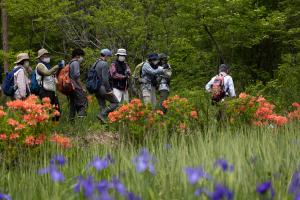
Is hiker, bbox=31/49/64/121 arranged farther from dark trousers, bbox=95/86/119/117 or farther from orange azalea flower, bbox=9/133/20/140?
orange azalea flower, bbox=9/133/20/140

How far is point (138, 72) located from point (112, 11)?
3179 millimetres

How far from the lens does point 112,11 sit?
1212 centimetres

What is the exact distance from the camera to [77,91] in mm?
8766

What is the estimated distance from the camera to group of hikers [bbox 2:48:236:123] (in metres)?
7.90

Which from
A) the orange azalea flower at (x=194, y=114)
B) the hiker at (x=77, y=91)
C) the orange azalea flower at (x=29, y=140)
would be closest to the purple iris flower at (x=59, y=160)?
the orange azalea flower at (x=29, y=140)

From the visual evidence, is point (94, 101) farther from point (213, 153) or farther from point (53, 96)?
point (213, 153)

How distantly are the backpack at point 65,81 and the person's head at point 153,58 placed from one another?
1.58 meters

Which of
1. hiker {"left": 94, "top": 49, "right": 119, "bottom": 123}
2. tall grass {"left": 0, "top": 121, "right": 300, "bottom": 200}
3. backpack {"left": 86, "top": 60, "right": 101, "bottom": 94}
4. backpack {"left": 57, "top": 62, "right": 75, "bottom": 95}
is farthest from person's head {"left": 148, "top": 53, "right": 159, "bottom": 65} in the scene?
tall grass {"left": 0, "top": 121, "right": 300, "bottom": 200}

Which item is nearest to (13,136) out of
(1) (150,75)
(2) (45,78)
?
(2) (45,78)

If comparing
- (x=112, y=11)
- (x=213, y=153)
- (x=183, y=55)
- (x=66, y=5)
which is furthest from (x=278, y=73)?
(x=213, y=153)

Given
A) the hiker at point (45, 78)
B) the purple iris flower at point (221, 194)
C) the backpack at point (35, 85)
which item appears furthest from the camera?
the backpack at point (35, 85)

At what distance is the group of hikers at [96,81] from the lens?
25.9ft

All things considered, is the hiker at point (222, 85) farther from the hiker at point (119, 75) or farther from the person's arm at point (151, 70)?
the hiker at point (119, 75)

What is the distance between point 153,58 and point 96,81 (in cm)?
119
